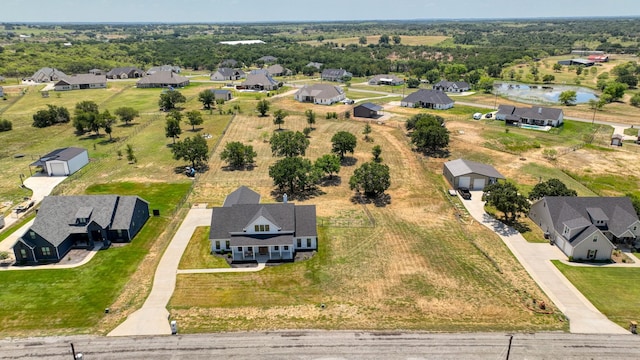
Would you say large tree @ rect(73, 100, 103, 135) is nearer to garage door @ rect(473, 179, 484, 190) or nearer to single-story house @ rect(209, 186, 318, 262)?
single-story house @ rect(209, 186, 318, 262)

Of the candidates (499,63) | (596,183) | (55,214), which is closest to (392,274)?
(55,214)

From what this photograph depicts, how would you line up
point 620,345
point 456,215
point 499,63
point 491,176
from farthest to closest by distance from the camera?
point 499,63 < point 491,176 < point 456,215 < point 620,345

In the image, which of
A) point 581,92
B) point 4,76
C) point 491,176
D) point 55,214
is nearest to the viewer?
point 55,214

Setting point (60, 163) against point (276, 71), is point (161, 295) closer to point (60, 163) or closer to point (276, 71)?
point (60, 163)

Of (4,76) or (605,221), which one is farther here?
(4,76)

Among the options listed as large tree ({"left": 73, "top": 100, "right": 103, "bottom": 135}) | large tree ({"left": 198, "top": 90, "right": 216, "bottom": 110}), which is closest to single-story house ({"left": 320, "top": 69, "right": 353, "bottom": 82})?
large tree ({"left": 198, "top": 90, "right": 216, "bottom": 110})

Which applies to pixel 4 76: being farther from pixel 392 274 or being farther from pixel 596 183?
pixel 596 183

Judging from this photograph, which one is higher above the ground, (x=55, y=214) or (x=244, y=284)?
(x=55, y=214)
